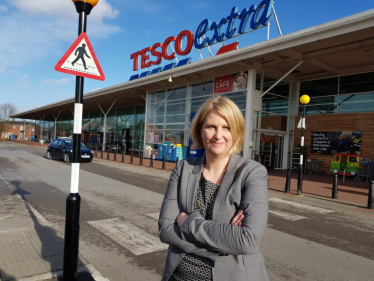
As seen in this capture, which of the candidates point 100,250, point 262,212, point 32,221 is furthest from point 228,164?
point 32,221

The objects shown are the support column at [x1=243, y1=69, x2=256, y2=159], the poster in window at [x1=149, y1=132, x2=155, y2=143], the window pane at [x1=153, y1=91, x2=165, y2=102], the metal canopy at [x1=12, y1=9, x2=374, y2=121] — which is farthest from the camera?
the poster in window at [x1=149, y1=132, x2=155, y2=143]

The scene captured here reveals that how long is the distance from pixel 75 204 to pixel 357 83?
17468 mm

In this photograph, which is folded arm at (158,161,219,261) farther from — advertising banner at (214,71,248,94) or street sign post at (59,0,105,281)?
advertising banner at (214,71,248,94)

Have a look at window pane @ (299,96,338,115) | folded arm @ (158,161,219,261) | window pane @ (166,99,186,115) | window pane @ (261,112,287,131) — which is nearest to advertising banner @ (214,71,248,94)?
window pane @ (261,112,287,131)

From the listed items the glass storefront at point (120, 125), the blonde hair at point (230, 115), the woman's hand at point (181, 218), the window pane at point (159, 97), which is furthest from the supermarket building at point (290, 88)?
the woman's hand at point (181, 218)

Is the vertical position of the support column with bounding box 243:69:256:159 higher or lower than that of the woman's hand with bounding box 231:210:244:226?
higher

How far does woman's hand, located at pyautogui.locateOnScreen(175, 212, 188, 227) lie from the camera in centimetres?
160

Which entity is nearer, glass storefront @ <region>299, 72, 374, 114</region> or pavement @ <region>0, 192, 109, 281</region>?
pavement @ <region>0, 192, 109, 281</region>

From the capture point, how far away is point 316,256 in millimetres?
4348

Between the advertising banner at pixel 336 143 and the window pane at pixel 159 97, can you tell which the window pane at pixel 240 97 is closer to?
the advertising banner at pixel 336 143

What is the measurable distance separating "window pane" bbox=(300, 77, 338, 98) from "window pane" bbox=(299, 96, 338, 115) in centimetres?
31

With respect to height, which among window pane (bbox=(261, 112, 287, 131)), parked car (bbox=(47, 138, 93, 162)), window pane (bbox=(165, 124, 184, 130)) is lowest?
parked car (bbox=(47, 138, 93, 162))

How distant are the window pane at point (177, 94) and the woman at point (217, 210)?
20.3 metres

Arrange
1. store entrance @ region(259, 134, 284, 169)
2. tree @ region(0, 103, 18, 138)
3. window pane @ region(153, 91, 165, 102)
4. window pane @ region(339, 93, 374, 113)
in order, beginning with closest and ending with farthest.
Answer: window pane @ region(339, 93, 374, 113), store entrance @ region(259, 134, 284, 169), window pane @ region(153, 91, 165, 102), tree @ region(0, 103, 18, 138)
